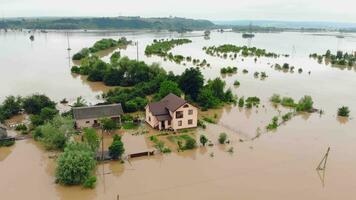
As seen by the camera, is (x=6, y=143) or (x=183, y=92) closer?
(x=6, y=143)

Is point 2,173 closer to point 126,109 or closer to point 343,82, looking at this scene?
point 126,109

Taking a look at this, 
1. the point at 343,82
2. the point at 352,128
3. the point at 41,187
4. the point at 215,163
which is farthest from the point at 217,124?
the point at 343,82

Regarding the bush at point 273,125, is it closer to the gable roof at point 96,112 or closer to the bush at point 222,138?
the bush at point 222,138

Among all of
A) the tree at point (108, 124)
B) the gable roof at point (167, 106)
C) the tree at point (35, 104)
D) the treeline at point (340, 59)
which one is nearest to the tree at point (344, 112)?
the gable roof at point (167, 106)

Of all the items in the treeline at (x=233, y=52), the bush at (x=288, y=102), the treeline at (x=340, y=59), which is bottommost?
the bush at (x=288, y=102)

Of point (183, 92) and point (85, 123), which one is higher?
point (183, 92)

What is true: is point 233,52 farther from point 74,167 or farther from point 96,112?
point 74,167

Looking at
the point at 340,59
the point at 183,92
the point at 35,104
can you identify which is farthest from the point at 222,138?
the point at 340,59

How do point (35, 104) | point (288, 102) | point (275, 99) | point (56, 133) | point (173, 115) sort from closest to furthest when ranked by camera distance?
point (56, 133)
point (173, 115)
point (35, 104)
point (288, 102)
point (275, 99)
